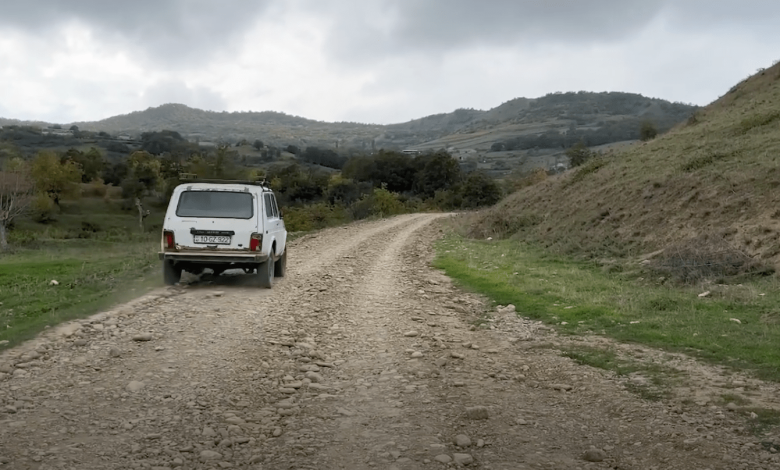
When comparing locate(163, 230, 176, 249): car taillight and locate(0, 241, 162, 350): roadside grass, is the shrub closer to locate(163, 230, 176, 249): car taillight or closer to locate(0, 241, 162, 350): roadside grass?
locate(163, 230, 176, 249): car taillight

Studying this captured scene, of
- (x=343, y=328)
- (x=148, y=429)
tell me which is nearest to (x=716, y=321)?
(x=343, y=328)

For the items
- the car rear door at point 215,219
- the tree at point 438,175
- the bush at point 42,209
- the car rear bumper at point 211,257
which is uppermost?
the tree at point 438,175

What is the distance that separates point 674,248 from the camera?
45.8 ft

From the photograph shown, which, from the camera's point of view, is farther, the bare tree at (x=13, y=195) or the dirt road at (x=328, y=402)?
the bare tree at (x=13, y=195)

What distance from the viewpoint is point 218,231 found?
1207 cm

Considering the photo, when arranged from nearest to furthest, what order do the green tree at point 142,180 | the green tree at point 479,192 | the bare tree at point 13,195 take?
the bare tree at point 13,195 → the green tree at point 479,192 → the green tree at point 142,180

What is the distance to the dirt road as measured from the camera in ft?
15.1

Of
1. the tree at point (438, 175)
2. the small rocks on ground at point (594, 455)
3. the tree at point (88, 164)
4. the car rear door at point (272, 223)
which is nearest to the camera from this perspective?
the small rocks on ground at point (594, 455)

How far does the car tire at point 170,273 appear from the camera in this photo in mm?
12406

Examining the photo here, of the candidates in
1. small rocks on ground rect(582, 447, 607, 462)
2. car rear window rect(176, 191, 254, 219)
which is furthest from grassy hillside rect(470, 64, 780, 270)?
small rocks on ground rect(582, 447, 607, 462)

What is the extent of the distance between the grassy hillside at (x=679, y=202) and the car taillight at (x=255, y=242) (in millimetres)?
8024

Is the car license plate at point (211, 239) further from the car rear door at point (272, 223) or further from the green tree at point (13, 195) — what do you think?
the green tree at point (13, 195)

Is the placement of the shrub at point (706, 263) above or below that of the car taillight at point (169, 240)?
below

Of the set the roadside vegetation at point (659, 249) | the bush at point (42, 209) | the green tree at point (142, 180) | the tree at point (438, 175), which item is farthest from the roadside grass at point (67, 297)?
the green tree at point (142, 180)
